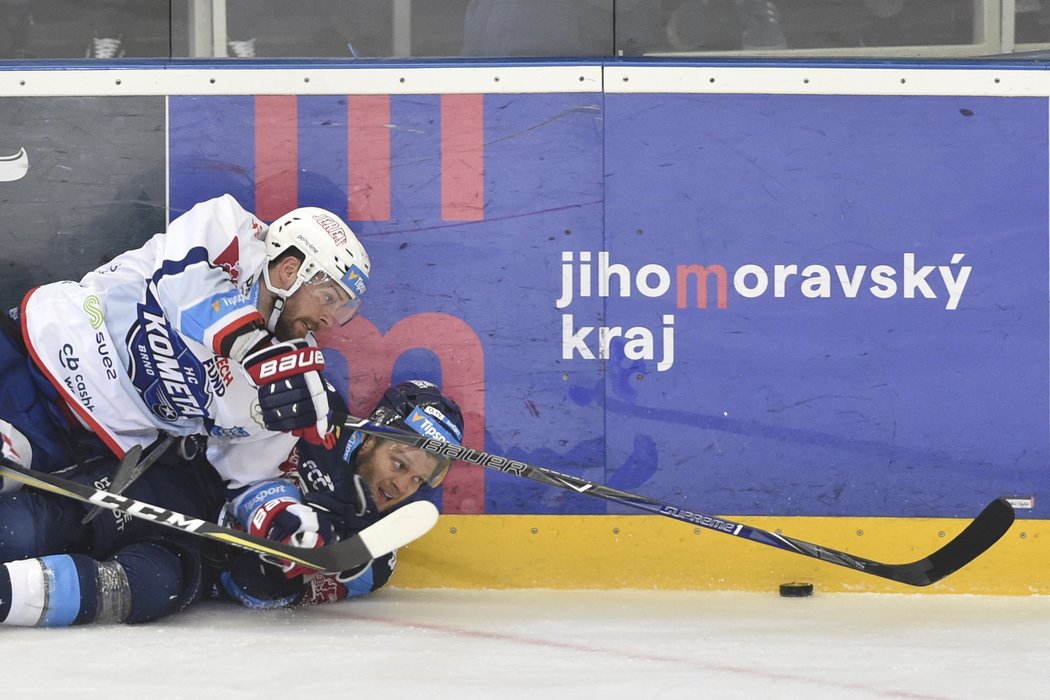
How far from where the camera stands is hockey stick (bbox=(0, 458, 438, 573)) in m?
2.61

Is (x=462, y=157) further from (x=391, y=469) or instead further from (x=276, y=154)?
(x=391, y=469)

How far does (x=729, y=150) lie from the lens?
3.10 meters

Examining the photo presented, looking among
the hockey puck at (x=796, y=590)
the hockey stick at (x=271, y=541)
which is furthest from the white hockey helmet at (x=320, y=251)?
the hockey puck at (x=796, y=590)

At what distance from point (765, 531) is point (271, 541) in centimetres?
113

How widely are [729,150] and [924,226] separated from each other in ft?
1.67

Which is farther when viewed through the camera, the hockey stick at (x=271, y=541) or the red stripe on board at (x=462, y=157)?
the red stripe on board at (x=462, y=157)

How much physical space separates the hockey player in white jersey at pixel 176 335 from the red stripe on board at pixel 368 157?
201mm

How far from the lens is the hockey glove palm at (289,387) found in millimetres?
2602

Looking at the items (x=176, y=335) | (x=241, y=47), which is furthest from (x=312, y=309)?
(x=241, y=47)

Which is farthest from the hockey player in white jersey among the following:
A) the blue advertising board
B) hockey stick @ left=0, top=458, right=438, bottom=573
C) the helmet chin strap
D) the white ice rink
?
the white ice rink

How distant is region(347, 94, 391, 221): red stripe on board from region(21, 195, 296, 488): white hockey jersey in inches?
12.7

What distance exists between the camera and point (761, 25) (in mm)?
3146

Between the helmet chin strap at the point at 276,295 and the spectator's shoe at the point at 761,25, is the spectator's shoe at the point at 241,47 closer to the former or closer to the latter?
the helmet chin strap at the point at 276,295

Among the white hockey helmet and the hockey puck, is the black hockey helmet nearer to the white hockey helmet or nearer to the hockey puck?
the white hockey helmet
